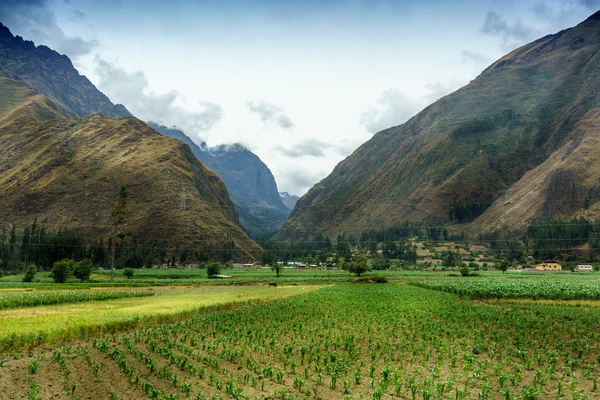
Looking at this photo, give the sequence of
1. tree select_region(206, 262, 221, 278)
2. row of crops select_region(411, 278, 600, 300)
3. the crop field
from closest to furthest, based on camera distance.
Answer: the crop field < row of crops select_region(411, 278, 600, 300) < tree select_region(206, 262, 221, 278)

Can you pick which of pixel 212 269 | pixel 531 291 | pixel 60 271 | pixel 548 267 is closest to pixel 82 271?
pixel 60 271

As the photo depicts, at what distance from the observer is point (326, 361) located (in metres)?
23.4

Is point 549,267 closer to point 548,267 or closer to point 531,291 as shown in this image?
point 548,267

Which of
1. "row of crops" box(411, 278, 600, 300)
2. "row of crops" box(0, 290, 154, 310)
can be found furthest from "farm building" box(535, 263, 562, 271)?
"row of crops" box(0, 290, 154, 310)

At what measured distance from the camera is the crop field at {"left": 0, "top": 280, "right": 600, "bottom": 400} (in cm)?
1877

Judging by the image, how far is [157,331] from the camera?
30.2 meters

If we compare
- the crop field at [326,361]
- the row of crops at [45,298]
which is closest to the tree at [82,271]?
the row of crops at [45,298]

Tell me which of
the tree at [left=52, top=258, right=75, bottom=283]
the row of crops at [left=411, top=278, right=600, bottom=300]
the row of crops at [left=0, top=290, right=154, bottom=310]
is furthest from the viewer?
the tree at [left=52, top=258, right=75, bottom=283]

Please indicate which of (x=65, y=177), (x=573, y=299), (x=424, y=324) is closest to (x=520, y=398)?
(x=424, y=324)

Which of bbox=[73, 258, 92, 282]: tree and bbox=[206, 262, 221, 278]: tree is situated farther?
bbox=[206, 262, 221, 278]: tree

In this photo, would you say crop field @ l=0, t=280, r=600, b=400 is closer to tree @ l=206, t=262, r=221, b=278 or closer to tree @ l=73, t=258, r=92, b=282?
tree @ l=73, t=258, r=92, b=282

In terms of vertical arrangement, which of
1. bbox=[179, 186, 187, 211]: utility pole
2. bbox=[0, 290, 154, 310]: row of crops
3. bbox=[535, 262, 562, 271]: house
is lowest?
bbox=[0, 290, 154, 310]: row of crops

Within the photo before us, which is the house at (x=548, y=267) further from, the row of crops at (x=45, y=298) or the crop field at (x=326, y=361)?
the row of crops at (x=45, y=298)

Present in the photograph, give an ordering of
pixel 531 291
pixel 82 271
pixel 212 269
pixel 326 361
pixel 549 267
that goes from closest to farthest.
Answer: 1. pixel 326 361
2. pixel 531 291
3. pixel 82 271
4. pixel 212 269
5. pixel 549 267
